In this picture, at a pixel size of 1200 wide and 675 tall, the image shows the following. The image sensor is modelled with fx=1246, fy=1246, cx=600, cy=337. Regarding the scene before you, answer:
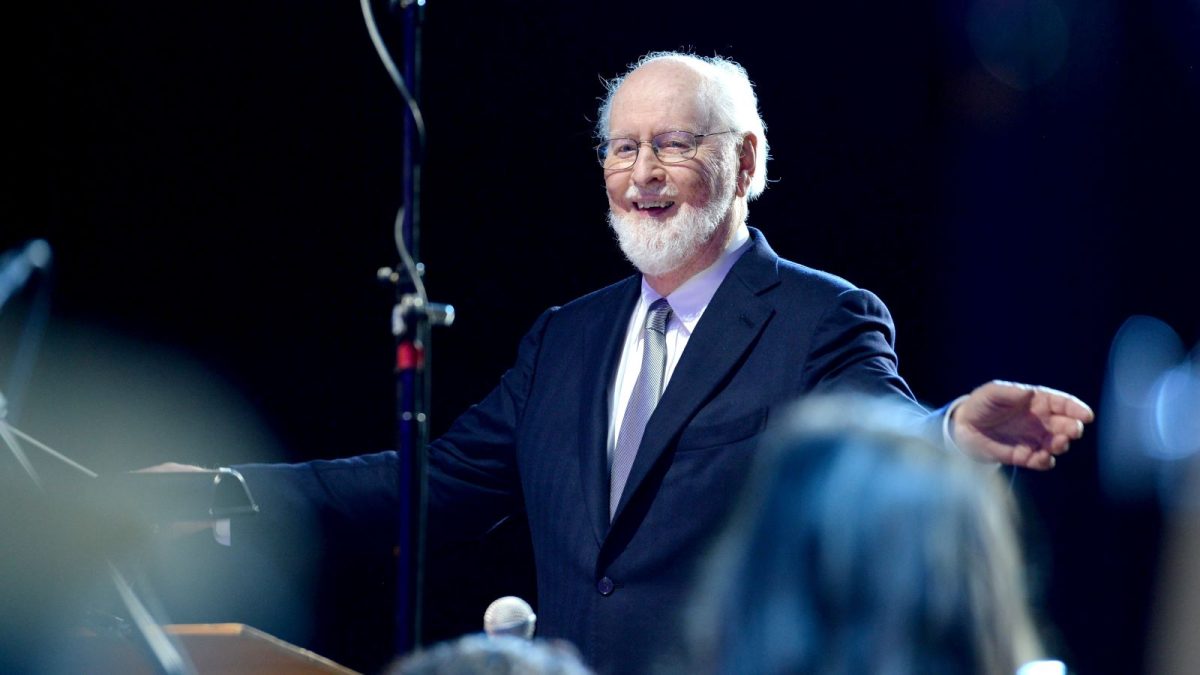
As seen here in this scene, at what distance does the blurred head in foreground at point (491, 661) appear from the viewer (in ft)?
2.84

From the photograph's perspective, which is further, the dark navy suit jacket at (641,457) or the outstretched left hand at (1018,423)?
the dark navy suit jacket at (641,457)

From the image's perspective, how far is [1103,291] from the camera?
11.7ft

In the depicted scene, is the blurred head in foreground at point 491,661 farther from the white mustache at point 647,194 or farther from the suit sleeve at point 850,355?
the white mustache at point 647,194

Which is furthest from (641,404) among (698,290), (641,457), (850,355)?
(850,355)

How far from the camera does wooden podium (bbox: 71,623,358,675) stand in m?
1.78

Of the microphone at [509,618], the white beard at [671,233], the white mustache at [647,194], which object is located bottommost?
the microphone at [509,618]

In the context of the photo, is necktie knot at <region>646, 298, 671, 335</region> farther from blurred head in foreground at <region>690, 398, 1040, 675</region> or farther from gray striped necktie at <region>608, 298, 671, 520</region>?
blurred head in foreground at <region>690, 398, 1040, 675</region>

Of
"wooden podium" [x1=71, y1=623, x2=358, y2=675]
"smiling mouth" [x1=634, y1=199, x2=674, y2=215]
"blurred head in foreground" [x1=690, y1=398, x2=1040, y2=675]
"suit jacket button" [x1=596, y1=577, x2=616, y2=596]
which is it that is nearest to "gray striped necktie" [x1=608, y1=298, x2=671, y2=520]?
"suit jacket button" [x1=596, y1=577, x2=616, y2=596]

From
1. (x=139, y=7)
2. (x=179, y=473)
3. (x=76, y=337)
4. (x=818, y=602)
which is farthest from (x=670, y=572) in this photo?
(x=139, y=7)

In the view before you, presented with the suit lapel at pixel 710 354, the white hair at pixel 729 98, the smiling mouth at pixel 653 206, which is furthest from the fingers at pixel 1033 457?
the white hair at pixel 729 98

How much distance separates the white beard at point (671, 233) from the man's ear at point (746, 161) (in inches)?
4.8

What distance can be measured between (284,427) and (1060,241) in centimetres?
231

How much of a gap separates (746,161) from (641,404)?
0.71m

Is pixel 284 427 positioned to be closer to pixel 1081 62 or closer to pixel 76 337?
pixel 76 337
